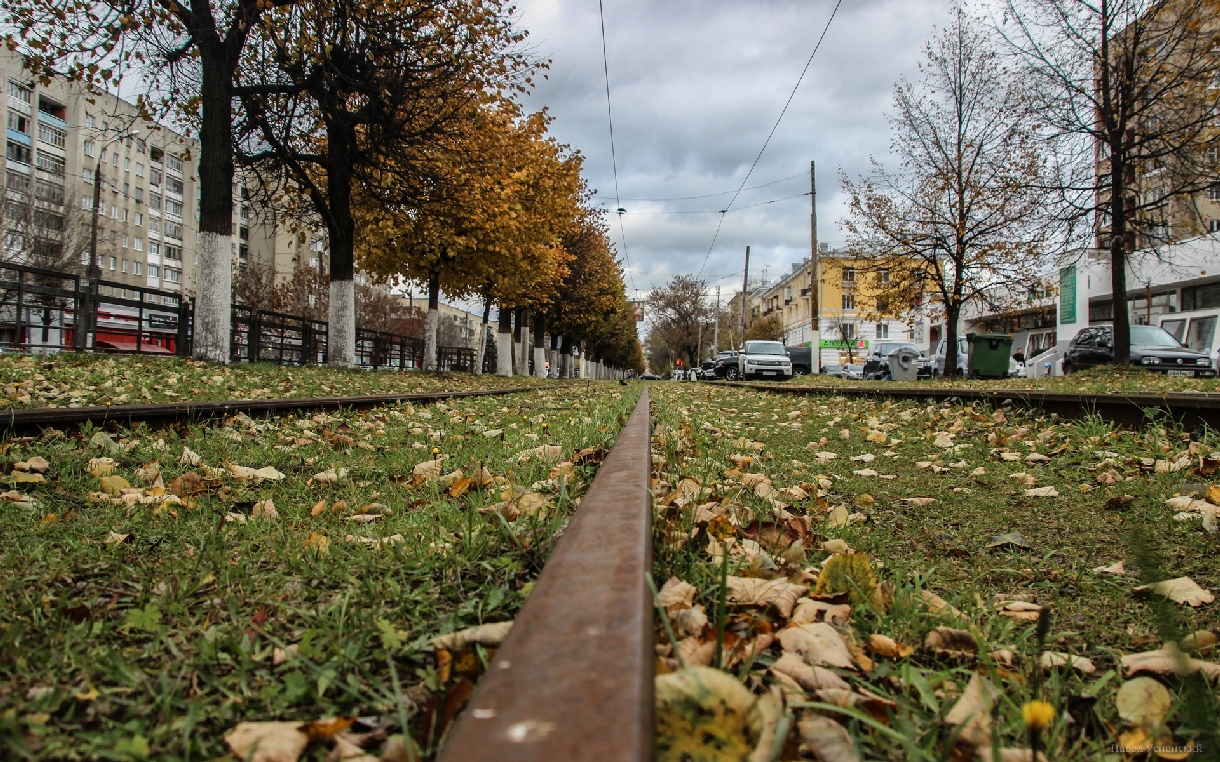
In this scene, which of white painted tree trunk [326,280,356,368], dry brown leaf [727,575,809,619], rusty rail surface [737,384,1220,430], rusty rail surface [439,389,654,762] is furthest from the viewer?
white painted tree trunk [326,280,356,368]

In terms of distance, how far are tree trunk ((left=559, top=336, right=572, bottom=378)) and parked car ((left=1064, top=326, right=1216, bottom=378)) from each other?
30903mm

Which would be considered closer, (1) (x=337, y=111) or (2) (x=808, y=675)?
(2) (x=808, y=675)

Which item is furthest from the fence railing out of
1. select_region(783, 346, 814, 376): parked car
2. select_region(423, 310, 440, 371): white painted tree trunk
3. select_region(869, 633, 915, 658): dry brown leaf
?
select_region(783, 346, 814, 376): parked car

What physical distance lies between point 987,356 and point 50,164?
68.2 meters

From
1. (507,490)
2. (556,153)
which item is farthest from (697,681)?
(556,153)

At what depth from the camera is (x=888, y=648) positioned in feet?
4.87

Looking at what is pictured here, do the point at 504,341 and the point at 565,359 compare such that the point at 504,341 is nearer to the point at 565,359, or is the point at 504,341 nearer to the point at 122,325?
the point at 122,325

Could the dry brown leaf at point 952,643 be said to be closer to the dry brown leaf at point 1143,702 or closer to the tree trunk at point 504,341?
the dry brown leaf at point 1143,702

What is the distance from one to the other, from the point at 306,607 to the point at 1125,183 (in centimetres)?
2105

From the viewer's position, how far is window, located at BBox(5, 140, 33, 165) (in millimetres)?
51594

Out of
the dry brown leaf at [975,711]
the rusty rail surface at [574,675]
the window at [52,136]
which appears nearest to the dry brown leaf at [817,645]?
the dry brown leaf at [975,711]

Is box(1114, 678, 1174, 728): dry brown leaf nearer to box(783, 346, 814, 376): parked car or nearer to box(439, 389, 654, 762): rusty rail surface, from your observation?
box(439, 389, 654, 762): rusty rail surface

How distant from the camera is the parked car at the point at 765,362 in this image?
30641 millimetres

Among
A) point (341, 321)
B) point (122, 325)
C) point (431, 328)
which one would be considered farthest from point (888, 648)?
point (122, 325)
